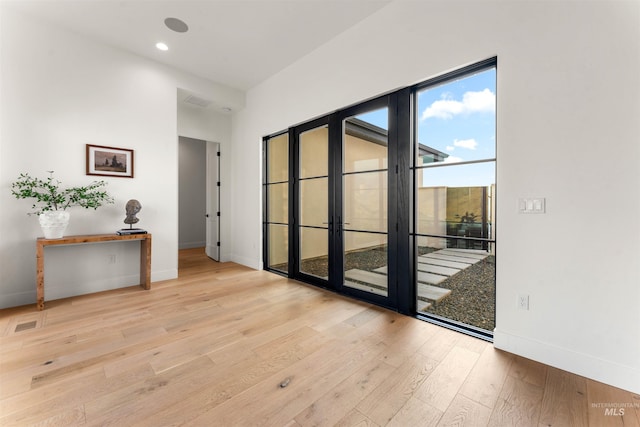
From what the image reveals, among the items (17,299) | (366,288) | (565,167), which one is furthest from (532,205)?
(17,299)

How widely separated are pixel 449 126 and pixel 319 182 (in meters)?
1.82

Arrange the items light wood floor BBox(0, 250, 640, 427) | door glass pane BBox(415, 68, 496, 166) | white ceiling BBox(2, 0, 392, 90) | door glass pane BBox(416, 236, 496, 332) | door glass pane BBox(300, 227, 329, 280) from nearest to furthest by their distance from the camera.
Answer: light wood floor BBox(0, 250, 640, 427) → door glass pane BBox(415, 68, 496, 166) → door glass pane BBox(416, 236, 496, 332) → white ceiling BBox(2, 0, 392, 90) → door glass pane BBox(300, 227, 329, 280)

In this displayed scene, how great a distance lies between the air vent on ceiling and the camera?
4.58m

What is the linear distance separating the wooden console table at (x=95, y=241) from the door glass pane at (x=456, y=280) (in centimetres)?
355

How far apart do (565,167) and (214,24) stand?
384 centimetres

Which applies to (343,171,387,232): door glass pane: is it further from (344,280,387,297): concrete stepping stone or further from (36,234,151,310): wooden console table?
(36,234,151,310): wooden console table

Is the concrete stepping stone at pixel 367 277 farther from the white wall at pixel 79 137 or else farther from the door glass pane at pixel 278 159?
the white wall at pixel 79 137

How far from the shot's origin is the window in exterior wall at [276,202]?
441 centimetres

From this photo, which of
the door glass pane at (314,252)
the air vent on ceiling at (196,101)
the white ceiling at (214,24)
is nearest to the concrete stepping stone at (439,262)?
the door glass pane at (314,252)

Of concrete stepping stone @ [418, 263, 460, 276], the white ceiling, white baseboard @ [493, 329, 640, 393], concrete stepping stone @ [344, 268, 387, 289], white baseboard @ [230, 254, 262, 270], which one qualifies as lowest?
white baseboard @ [493, 329, 640, 393]

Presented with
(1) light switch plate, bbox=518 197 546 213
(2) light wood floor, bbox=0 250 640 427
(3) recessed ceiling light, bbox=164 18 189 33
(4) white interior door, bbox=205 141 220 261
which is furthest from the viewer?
(4) white interior door, bbox=205 141 220 261

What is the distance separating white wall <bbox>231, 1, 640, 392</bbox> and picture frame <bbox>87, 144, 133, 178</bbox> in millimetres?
4091

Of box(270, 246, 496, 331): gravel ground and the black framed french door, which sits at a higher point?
the black framed french door

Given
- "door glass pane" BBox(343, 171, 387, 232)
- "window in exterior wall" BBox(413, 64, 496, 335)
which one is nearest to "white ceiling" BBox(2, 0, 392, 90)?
"window in exterior wall" BBox(413, 64, 496, 335)
